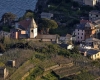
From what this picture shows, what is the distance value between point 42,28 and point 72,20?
11.7ft

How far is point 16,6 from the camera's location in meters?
50.9

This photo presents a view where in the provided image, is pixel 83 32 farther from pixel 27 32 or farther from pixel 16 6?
pixel 16 6

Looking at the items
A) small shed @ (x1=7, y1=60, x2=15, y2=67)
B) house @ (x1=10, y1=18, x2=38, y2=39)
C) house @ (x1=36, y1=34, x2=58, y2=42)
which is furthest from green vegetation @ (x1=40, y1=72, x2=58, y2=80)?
house @ (x1=10, y1=18, x2=38, y2=39)

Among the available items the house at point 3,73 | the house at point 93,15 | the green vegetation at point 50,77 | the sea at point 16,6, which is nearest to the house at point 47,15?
A: the house at point 93,15

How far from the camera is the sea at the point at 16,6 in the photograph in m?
48.7

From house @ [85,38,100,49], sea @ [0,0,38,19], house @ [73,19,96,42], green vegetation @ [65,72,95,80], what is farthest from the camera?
sea @ [0,0,38,19]

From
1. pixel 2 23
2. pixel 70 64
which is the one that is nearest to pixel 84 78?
pixel 70 64

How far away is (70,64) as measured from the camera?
73.2 feet

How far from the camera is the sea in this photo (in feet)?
160

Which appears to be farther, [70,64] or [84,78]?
[70,64]

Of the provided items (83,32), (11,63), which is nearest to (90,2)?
(83,32)

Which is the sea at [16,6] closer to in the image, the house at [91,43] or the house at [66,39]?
the house at [66,39]

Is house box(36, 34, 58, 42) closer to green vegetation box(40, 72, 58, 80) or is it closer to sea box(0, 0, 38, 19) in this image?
green vegetation box(40, 72, 58, 80)

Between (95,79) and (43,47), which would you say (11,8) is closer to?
(43,47)
